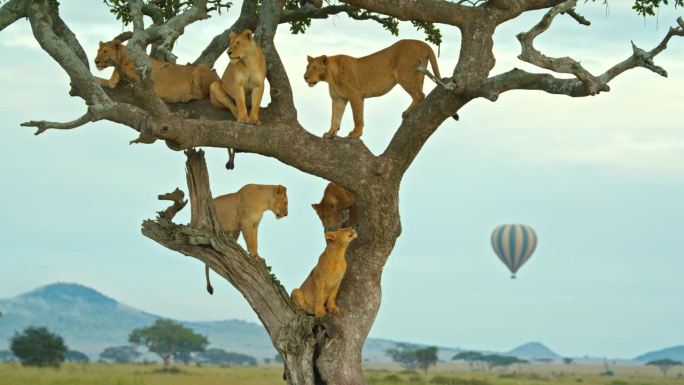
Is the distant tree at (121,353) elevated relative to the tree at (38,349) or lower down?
elevated

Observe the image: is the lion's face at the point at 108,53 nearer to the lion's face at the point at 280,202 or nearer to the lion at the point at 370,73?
the lion at the point at 370,73

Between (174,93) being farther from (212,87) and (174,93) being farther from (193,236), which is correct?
(193,236)

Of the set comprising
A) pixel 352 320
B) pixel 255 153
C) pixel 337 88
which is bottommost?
pixel 352 320

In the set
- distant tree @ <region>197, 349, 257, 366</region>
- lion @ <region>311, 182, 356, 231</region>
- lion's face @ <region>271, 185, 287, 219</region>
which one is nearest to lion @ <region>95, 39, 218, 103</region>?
lion's face @ <region>271, 185, 287, 219</region>

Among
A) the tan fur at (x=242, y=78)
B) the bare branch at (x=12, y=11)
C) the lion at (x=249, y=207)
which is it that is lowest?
the lion at (x=249, y=207)

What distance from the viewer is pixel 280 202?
1409 centimetres

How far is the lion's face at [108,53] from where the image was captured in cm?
1348

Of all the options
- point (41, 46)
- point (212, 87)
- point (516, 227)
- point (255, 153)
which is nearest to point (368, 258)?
point (255, 153)

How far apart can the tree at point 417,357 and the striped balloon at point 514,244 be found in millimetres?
17625

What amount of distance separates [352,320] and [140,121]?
3651mm

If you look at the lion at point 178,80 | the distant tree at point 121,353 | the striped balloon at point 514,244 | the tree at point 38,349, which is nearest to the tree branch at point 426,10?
the lion at point 178,80

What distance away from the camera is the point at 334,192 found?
14781mm

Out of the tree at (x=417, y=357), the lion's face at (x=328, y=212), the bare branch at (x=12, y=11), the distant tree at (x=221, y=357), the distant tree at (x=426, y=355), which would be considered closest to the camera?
the bare branch at (x=12, y=11)

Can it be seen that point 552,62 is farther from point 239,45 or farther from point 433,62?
point 239,45
